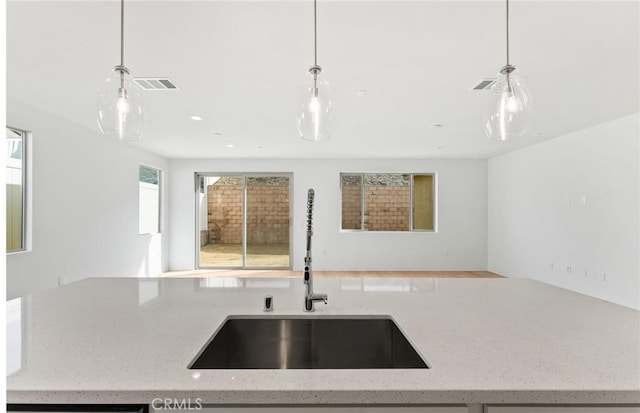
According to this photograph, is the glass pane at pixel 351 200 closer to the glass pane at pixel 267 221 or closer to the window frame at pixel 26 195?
the glass pane at pixel 267 221

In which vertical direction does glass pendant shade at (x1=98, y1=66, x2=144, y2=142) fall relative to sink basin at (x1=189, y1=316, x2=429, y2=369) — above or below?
above

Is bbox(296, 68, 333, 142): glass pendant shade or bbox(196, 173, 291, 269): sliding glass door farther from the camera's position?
bbox(196, 173, 291, 269): sliding glass door

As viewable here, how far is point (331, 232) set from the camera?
7.51 metres

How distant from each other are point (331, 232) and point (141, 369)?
670 cm

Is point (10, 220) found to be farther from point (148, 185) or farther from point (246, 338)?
point (246, 338)

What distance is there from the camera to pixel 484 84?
310cm

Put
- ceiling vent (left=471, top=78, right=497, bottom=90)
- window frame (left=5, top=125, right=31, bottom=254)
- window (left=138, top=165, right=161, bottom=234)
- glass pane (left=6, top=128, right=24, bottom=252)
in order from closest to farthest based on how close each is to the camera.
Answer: ceiling vent (left=471, top=78, right=497, bottom=90), glass pane (left=6, top=128, right=24, bottom=252), window frame (left=5, top=125, right=31, bottom=254), window (left=138, top=165, right=161, bottom=234)

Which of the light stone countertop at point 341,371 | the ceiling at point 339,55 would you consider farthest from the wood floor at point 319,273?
the light stone countertop at point 341,371

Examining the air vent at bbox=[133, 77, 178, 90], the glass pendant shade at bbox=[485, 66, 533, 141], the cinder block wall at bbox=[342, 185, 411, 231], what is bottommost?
the cinder block wall at bbox=[342, 185, 411, 231]

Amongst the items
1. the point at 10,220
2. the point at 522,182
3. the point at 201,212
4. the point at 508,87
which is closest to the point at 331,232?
the point at 201,212

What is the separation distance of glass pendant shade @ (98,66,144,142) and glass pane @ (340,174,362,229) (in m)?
6.26

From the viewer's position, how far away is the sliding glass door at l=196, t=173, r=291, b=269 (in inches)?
298
